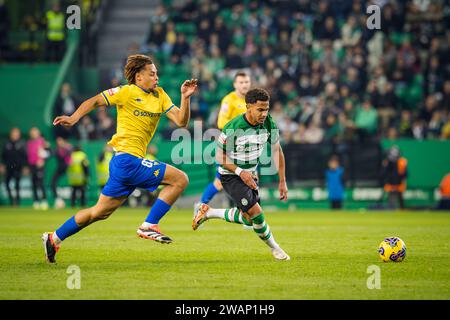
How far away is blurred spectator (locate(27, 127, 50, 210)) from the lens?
26.2 m

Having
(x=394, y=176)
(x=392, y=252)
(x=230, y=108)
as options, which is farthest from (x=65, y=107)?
(x=392, y=252)

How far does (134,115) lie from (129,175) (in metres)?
0.74

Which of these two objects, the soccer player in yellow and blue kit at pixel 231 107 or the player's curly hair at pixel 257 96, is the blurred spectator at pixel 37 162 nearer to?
the soccer player in yellow and blue kit at pixel 231 107

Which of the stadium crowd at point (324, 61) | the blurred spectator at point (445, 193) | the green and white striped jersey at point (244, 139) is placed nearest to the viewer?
the green and white striped jersey at point (244, 139)

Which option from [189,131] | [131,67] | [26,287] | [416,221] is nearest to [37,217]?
[189,131]

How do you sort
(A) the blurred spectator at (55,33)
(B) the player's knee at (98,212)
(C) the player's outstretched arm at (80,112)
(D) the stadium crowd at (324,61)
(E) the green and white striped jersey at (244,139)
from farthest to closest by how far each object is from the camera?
1. (A) the blurred spectator at (55,33)
2. (D) the stadium crowd at (324,61)
3. (E) the green and white striped jersey at (244,139)
4. (B) the player's knee at (98,212)
5. (C) the player's outstretched arm at (80,112)

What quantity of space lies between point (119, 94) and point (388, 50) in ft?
60.0

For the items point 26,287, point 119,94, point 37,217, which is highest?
point 119,94

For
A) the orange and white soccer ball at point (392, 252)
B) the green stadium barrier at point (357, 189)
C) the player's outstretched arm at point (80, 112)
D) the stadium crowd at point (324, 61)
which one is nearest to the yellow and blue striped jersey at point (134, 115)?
the player's outstretched arm at point (80, 112)

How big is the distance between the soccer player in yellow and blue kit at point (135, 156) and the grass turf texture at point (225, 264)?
469 mm

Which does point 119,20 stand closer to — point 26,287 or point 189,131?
point 189,131

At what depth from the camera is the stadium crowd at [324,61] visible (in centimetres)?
2595

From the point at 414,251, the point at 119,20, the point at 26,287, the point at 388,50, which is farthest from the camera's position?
the point at 119,20
